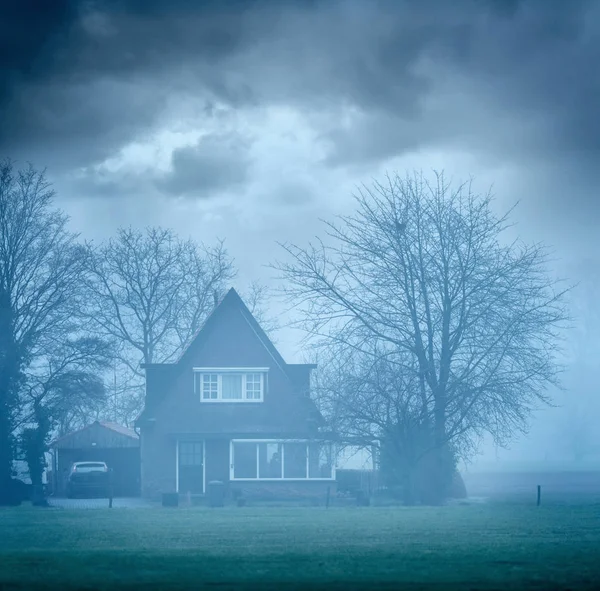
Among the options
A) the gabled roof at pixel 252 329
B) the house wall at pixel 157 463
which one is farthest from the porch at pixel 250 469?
the gabled roof at pixel 252 329

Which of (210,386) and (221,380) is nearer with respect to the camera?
(210,386)

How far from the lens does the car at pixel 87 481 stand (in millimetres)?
49125

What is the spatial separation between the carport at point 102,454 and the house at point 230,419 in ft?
18.2

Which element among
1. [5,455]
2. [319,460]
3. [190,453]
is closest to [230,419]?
[190,453]

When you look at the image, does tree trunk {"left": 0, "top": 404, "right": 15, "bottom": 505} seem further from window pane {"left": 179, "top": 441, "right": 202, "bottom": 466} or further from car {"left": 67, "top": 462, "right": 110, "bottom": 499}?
window pane {"left": 179, "top": 441, "right": 202, "bottom": 466}

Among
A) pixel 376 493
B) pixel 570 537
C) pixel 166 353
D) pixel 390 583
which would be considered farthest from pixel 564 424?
pixel 390 583

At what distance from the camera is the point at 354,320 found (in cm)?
3891

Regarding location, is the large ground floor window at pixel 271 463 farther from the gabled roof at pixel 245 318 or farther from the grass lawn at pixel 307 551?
the grass lawn at pixel 307 551

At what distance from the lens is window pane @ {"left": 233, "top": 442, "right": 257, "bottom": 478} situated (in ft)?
155

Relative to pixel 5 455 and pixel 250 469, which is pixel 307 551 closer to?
pixel 250 469

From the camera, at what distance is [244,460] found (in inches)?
1871

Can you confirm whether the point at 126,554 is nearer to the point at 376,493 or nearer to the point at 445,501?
the point at 445,501

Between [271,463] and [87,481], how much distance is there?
935 cm

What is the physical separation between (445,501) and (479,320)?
8.03 meters
